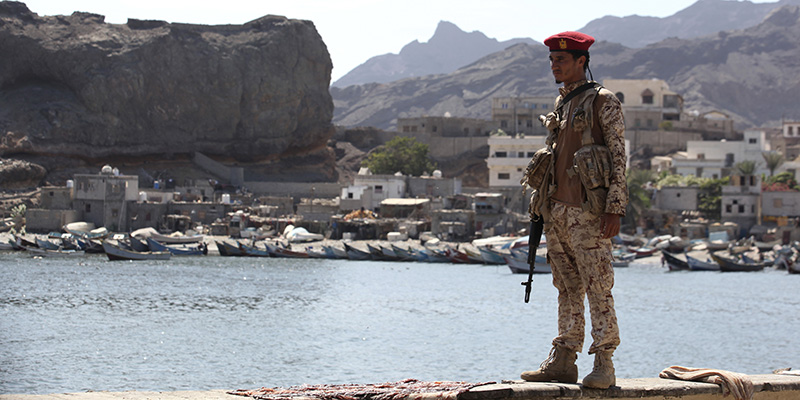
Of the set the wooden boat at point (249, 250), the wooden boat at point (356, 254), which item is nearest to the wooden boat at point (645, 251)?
the wooden boat at point (356, 254)

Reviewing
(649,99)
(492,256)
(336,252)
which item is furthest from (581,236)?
(649,99)

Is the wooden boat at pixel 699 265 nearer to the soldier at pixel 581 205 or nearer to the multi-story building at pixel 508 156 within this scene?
the multi-story building at pixel 508 156

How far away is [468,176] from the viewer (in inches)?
3209

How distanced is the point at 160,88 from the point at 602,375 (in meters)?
72.0

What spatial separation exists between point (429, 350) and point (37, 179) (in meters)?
51.5

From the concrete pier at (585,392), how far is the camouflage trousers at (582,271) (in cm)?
37

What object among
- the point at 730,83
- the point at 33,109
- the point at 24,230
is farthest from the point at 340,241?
the point at 730,83

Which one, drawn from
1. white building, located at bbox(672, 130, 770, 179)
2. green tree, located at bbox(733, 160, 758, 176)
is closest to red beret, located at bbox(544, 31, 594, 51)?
green tree, located at bbox(733, 160, 758, 176)

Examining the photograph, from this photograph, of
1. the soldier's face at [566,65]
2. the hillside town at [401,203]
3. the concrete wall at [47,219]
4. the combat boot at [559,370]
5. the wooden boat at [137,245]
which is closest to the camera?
the combat boot at [559,370]

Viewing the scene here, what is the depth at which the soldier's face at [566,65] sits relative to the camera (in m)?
7.58

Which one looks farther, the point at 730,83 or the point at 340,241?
the point at 730,83

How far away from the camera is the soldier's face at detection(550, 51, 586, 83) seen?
758 cm

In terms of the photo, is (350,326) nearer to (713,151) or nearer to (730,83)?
(713,151)

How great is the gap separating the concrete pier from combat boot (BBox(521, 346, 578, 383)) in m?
0.32
